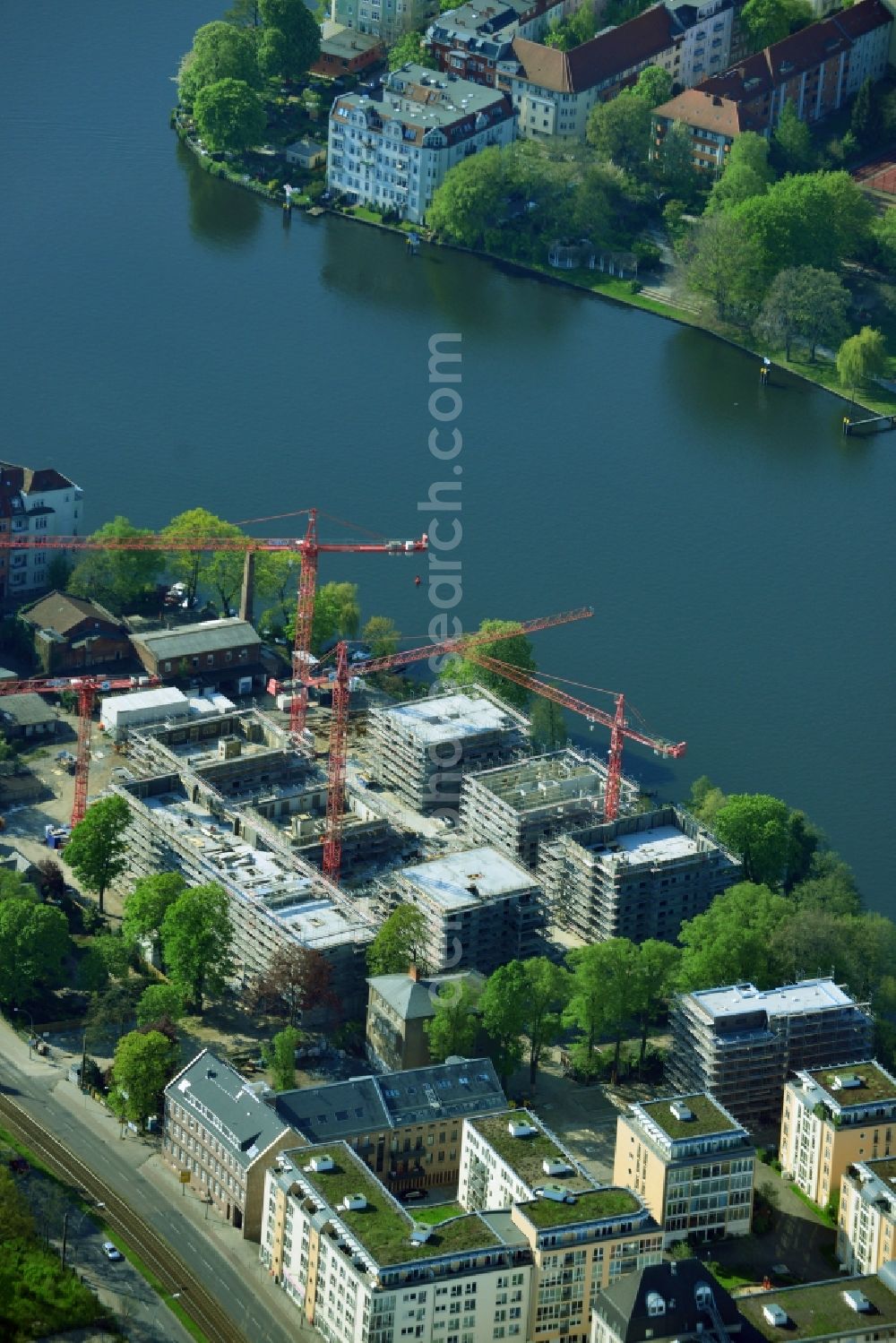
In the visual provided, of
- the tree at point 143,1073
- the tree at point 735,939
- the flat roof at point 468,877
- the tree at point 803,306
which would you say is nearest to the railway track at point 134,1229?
the tree at point 143,1073

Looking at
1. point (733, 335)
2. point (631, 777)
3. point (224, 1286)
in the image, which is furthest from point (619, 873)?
point (733, 335)

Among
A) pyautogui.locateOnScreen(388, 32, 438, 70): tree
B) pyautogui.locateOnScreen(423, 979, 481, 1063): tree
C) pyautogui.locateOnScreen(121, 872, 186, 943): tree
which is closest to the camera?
pyautogui.locateOnScreen(423, 979, 481, 1063): tree

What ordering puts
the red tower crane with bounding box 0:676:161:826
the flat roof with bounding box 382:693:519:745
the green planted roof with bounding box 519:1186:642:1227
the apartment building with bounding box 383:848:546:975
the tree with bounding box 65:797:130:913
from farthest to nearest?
the flat roof with bounding box 382:693:519:745
the red tower crane with bounding box 0:676:161:826
the tree with bounding box 65:797:130:913
the apartment building with bounding box 383:848:546:975
the green planted roof with bounding box 519:1186:642:1227

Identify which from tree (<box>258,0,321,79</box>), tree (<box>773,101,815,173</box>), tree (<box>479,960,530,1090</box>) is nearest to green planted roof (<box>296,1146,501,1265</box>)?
tree (<box>479,960,530,1090</box>)

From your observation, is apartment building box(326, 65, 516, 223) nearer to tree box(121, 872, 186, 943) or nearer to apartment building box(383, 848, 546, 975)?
apartment building box(383, 848, 546, 975)

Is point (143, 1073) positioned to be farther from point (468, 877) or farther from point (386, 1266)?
point (468, 877)

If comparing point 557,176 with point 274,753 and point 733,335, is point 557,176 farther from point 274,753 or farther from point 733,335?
point 274,753

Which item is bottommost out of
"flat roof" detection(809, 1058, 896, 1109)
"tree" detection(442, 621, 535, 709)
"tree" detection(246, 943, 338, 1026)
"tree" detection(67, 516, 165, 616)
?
"flat roof" detection(809, 1058, 896, 1109)
